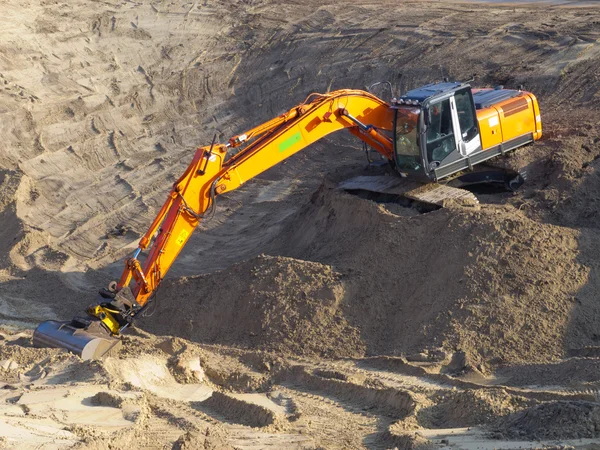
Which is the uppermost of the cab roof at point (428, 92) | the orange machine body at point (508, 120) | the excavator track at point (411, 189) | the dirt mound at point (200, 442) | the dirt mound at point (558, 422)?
the cab roof at point (428, 92)

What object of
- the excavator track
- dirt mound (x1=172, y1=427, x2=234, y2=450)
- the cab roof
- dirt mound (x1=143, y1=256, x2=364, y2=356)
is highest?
the cab roof

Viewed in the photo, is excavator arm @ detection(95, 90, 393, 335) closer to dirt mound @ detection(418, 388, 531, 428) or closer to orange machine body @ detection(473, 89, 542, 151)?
orange machine body @ detection(473, 89, 542, 151)

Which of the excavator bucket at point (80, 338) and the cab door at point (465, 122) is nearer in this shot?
the excavator bucket at point (80, 338)

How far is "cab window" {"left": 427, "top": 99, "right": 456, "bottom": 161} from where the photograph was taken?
1262cm

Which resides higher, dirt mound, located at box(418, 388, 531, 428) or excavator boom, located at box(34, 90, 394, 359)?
excavator boom, located at box(34, 90, 394, 359)

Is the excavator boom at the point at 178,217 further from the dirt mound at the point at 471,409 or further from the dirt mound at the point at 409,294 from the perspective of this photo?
the dirt mound at the point at 471,409

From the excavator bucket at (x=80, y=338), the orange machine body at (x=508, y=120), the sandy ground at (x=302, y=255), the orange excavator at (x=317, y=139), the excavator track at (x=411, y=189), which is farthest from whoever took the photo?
the orange machine body at (x=508, y=120)

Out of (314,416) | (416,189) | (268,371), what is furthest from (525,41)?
(314,416)

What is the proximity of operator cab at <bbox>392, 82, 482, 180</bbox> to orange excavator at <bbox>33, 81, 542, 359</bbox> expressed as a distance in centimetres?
1

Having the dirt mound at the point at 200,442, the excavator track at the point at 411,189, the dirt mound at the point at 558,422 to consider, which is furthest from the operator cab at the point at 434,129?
the dirt mound at the point at 200,442

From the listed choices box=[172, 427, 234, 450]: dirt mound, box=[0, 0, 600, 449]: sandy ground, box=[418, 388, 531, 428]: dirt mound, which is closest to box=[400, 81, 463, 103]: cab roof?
box=[0, 0, 600, 449]: sandy ground

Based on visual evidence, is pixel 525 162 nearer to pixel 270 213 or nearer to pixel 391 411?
pixel 270 213

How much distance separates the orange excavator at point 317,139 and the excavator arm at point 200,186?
12 mm

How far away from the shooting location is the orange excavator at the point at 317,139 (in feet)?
36.5
